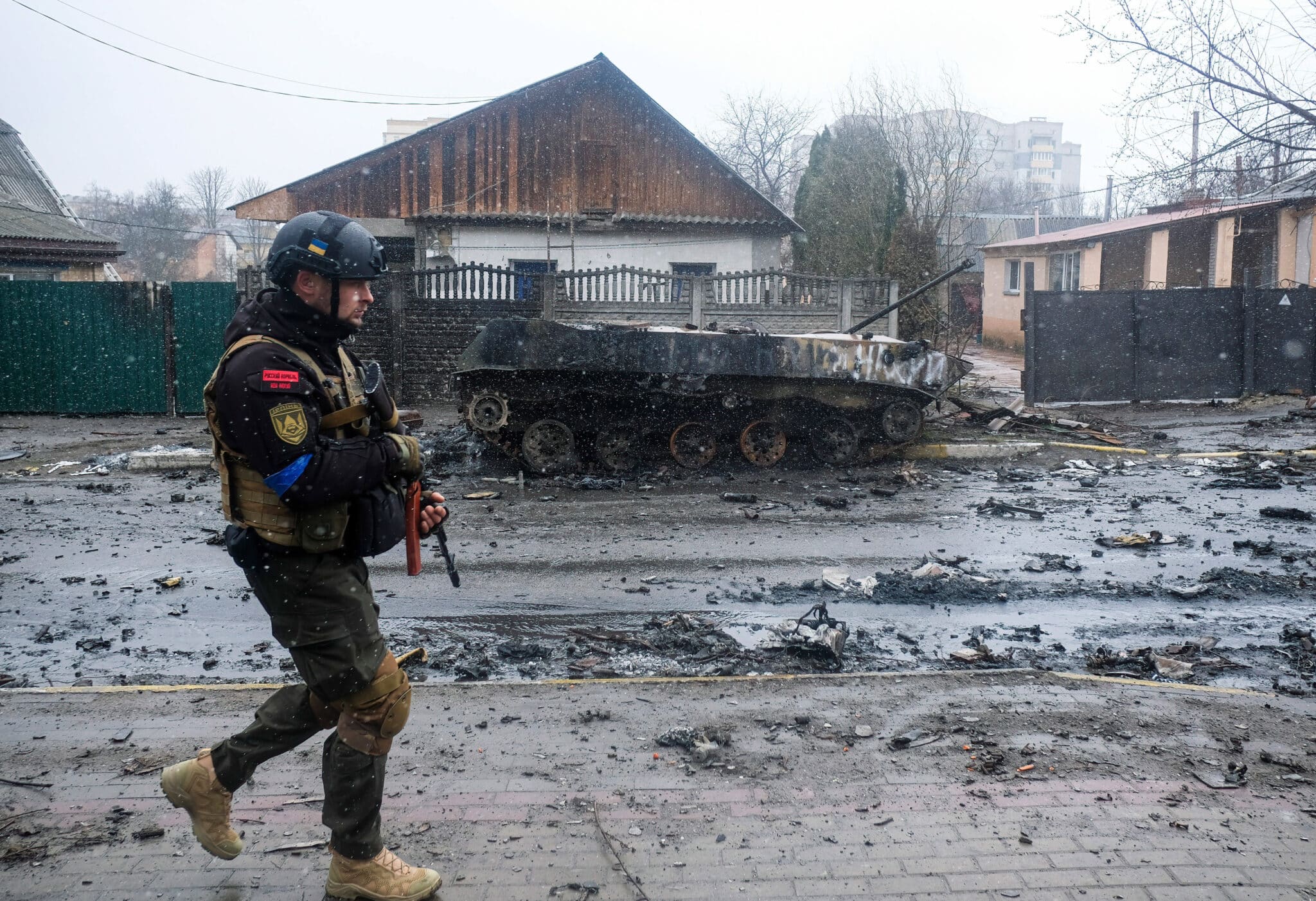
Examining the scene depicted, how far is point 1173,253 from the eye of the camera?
2519 centimetres

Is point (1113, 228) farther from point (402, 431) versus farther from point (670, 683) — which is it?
point (402, 431)

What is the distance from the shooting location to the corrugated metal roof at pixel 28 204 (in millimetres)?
20922

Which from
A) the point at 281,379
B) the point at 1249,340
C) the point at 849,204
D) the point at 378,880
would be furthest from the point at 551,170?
the point at 378,880

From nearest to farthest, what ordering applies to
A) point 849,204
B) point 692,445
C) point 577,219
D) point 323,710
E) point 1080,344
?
point 323,710, point 692,445, point 1080,344, point 577,219, point 849,204

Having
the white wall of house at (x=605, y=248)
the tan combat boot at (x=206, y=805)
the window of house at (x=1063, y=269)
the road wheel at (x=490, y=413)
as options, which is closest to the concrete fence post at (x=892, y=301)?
the white wall of house at (x=605, y=248)

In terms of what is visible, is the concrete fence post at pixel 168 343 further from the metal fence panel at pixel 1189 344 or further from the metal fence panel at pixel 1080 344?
the metal fence panel at pixel 1189 344

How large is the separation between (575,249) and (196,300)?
28.6ft

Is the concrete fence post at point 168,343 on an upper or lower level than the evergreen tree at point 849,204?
lower

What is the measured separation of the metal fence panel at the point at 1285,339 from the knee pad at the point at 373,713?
1733 centimetres

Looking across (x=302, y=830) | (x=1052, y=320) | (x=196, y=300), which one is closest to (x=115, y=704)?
(x=302, y=830)

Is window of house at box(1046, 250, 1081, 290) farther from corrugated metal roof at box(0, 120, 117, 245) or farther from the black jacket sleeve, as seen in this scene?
the black jacket sleeve

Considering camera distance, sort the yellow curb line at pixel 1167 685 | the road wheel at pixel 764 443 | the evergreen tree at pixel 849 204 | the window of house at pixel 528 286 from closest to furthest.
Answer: the yellow curb line at pixel 1167 685, the road wheel at pixel 764 443, the window of house at pixel 528 286, the evergreen tree at pixel 849 204

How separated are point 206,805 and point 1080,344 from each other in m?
15.8

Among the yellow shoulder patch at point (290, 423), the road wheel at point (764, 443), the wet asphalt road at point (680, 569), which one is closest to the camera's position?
the yellow shoulder patch at point (290, 423)
